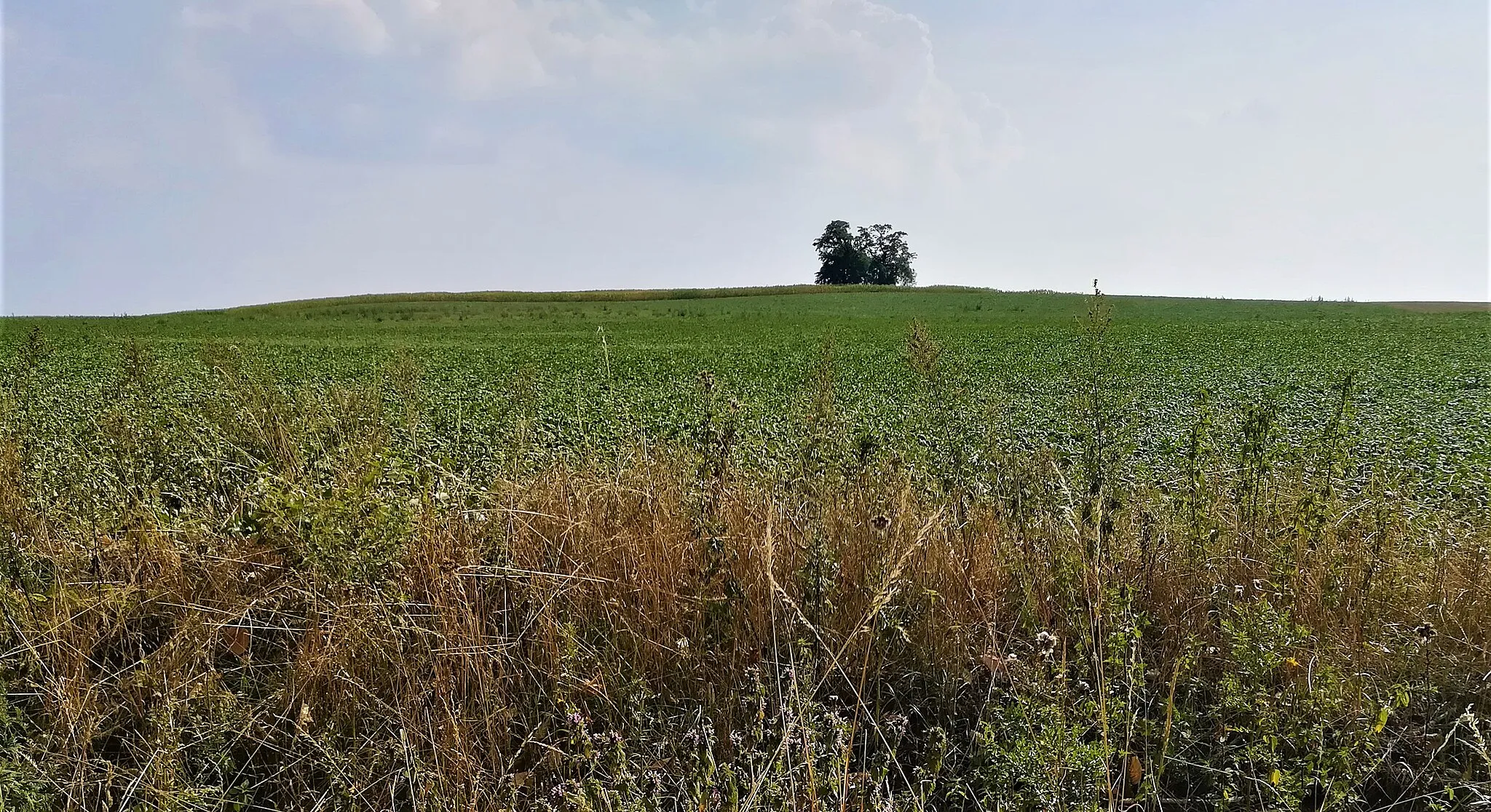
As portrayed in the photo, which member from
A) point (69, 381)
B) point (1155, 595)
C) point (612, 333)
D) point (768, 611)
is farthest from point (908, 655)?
point (612, 333)

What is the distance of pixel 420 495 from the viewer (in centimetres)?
362

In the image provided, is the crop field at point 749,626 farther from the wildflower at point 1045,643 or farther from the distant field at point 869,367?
the distant field at point 869,367

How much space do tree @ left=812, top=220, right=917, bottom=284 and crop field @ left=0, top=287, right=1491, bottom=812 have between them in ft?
228

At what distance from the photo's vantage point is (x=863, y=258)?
73.1 meters

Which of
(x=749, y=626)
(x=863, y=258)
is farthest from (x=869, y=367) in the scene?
(x=863, y=258)

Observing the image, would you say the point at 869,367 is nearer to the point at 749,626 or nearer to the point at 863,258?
the point at 749,626

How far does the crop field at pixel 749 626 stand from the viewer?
7.74ft

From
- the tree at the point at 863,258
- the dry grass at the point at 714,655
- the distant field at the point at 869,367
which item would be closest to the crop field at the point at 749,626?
the dry grass at the point at 714,655

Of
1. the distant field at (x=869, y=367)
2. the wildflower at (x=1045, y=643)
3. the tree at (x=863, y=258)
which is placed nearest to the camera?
the wildflower at (x=1045, y=643)

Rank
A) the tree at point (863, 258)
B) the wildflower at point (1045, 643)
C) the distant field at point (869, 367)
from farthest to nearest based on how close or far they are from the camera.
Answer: the tree at point (863, 258), the distant field at point (869, 367), the wildflower at point (1045, 643)

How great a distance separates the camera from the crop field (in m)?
2.36

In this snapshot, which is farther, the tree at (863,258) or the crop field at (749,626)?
the tree at (863,258)

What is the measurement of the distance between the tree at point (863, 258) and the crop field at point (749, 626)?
6959 cm

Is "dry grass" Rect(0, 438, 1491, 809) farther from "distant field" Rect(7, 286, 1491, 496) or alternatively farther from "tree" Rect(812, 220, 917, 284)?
"tree" Rect(812, 220, 917, 284)
